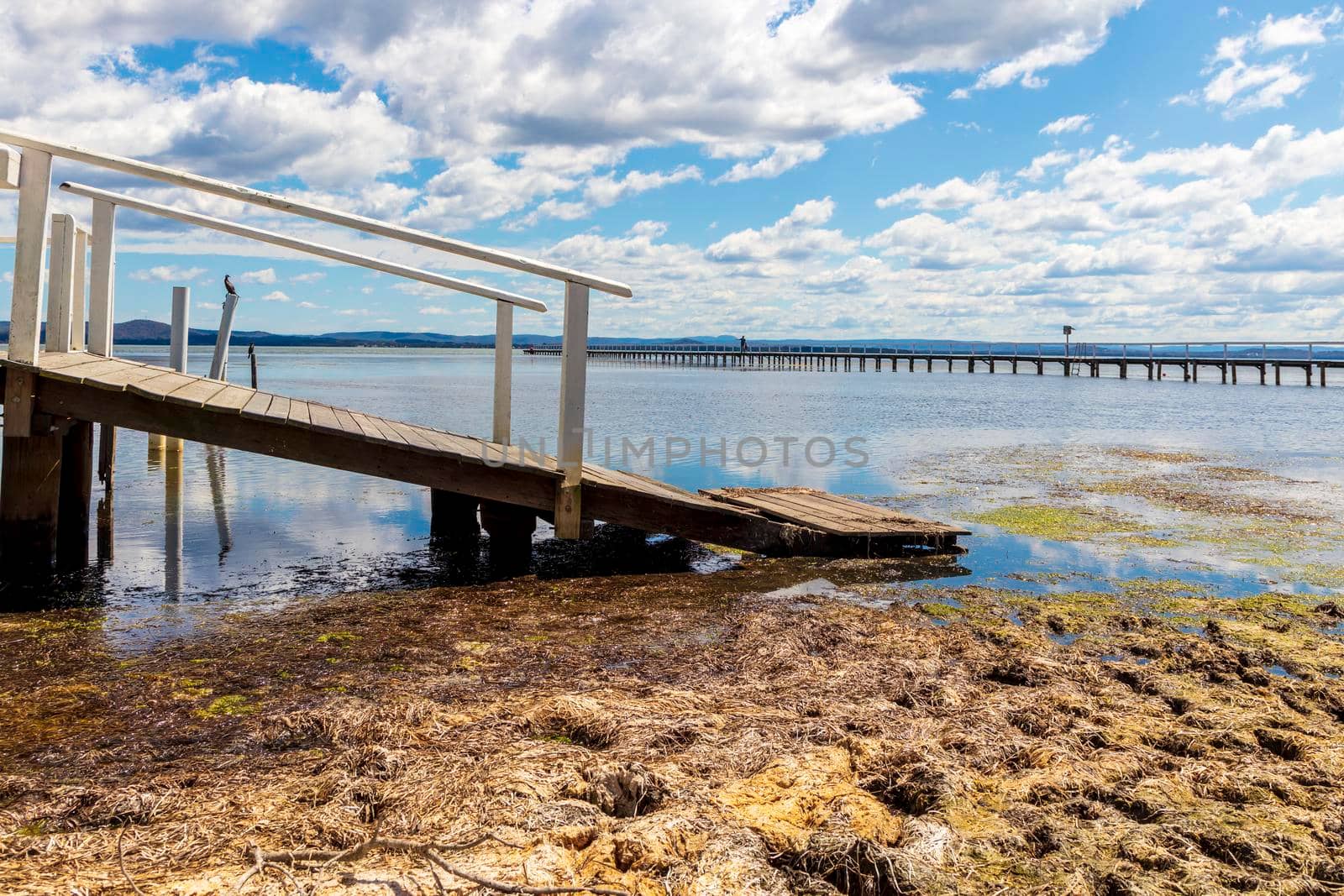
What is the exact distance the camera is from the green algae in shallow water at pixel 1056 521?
900 cm

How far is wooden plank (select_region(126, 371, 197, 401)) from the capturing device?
18.9ft

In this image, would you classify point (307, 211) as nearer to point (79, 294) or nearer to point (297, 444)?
point (297, 444)

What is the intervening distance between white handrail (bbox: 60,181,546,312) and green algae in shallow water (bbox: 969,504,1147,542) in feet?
17.8


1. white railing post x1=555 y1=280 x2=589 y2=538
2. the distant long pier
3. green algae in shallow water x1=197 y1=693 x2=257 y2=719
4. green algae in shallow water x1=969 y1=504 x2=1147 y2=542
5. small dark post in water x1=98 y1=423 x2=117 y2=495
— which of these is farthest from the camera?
the distant long pier

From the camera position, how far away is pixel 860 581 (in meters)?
6.96

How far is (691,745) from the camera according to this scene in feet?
11.5

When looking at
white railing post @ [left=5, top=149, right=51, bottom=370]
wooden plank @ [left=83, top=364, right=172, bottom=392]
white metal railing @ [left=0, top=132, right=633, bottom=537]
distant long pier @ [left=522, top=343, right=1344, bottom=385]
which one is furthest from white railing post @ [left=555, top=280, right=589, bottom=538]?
distant long pier @ [left=522, top=343, right=1344, bottom=385]

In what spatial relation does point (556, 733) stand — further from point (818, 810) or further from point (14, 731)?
point (14, 731)

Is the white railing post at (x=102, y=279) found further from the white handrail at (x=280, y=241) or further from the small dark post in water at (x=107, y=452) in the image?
the small dark post in water at (x=107, y=452)

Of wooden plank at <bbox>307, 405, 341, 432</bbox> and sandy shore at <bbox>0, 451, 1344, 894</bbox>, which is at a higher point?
wooden plank at <bbox>307, 405, 341, 432</bbox>

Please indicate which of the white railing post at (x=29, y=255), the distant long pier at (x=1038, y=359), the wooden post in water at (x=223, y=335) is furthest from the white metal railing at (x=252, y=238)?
the distant long pier at (x=1038, y=359)

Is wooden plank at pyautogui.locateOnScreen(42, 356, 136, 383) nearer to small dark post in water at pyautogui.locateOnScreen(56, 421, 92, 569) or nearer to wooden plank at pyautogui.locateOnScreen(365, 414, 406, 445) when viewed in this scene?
small dark post in water at pyautogui.locateOnScreen(56, 421, 92, 569)

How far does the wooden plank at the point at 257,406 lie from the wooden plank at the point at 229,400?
28 mm

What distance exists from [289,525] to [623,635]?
173 inches
